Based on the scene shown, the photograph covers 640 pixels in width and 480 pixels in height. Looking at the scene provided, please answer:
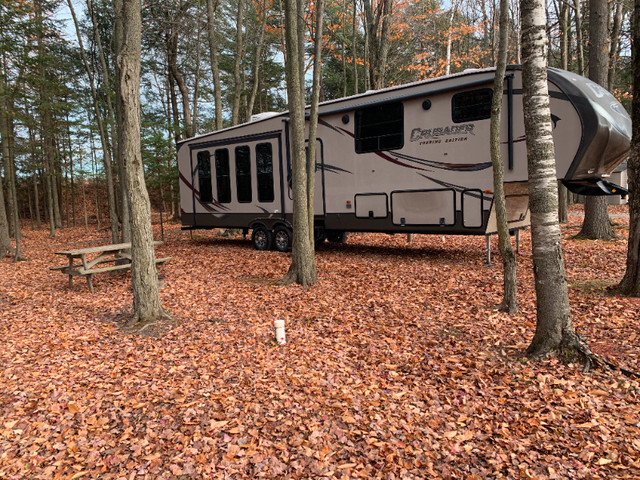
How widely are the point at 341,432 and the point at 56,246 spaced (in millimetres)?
14934

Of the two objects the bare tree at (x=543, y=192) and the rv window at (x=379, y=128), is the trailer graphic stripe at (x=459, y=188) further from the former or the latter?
the bare tree at (x=543, y=192)

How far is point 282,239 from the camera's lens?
10.8 meters

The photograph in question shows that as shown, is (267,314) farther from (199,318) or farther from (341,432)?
(341,432)

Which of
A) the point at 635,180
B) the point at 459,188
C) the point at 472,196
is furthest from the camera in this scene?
the point at 459,188

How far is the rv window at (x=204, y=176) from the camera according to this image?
40.1 ft

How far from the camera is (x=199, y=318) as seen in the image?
5836mm

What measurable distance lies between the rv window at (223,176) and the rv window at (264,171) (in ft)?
3.99

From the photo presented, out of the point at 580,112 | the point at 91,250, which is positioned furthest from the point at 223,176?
the point at 580,112

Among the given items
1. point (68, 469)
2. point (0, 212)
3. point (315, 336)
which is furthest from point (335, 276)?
point (0, 212)

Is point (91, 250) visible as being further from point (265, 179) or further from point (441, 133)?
point (441, 133)

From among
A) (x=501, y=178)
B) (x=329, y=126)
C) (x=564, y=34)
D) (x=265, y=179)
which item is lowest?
(x=501, y=178)

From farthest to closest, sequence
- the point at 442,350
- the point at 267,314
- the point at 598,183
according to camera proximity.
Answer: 1. the point at 598,183
2. the point at 267,314
3. the point at 442,350

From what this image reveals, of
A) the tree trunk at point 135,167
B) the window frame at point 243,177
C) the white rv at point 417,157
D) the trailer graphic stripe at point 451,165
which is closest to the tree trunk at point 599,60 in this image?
the white rv at point 417,157

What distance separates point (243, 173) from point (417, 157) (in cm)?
498
